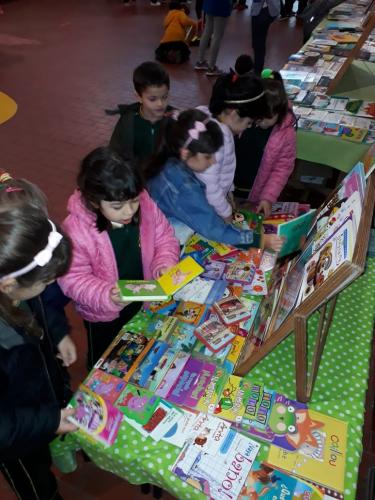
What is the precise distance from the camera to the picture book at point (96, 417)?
1.46 metres

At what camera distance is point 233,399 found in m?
1.58

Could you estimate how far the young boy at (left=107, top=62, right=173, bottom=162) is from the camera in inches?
109

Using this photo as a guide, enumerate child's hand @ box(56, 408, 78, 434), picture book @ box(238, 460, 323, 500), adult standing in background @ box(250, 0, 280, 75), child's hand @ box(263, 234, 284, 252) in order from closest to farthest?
1. picture book @ box(238, 460, 323, 500)
2. child's hand @ box(56, 408, 78, 434)
3. child's hand @ box(263, 234, 284, 252)
4. adult standing in background @ box(250, 0, 280, 75)

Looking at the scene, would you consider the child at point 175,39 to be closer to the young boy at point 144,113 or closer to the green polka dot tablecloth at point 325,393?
the young boy at point 144,113

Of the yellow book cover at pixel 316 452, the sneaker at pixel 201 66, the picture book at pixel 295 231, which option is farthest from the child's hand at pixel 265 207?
the sneaker at pixel 201 66

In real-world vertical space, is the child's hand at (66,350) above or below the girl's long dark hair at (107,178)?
below

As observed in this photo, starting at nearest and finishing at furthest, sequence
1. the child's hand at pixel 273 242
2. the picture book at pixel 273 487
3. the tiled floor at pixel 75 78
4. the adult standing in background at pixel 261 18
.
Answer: the picture book at pixel 273 487 < the child's hand at pixel 273 242 < the tiled floor at pixel 75 78 < the adult standing in background at pixel 261 18

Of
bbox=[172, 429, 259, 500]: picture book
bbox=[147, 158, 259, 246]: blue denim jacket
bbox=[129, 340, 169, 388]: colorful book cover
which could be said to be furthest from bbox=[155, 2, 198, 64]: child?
bbox=[172, 429, 259, 500]: picture book

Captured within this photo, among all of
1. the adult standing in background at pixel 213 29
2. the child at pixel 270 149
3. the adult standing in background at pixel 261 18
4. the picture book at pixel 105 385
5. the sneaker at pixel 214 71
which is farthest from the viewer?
the sneaker at pixel 214 71

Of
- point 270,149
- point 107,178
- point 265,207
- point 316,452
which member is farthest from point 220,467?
point 270,149

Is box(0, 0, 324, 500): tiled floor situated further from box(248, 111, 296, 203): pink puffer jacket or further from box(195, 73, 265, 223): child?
box(248, 111, 296, 203): pink puffer jacket

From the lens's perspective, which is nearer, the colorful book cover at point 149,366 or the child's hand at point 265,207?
the colorful book cover at point 149,366

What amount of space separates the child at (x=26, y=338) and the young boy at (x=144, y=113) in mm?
1595

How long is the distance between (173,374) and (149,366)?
10 centimetres
